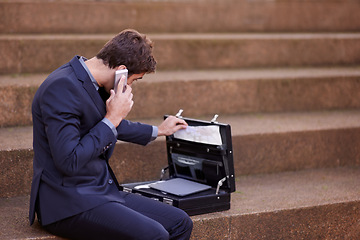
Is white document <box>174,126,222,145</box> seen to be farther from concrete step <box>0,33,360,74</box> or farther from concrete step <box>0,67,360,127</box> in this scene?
concrete step <box>0,33,360,74</box>

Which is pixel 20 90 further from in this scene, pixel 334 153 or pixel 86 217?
pixel 334 153

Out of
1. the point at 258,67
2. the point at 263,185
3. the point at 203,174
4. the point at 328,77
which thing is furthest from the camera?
the point at 258,67

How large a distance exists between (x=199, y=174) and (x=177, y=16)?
241cm

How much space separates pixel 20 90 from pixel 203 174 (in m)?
1.50

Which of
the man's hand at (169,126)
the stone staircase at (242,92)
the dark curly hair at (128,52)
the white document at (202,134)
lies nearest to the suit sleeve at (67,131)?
the dark curly hair at (128,52)

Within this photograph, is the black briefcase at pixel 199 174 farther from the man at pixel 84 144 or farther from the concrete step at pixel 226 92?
the concrete step at pixel 226 92

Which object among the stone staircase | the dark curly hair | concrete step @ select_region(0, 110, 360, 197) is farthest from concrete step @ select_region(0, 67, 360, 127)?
the dark curly hair

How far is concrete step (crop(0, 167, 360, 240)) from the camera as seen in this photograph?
3035mm

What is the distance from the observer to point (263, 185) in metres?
3.67

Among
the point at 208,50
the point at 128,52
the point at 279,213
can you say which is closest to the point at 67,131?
the point at 128,52

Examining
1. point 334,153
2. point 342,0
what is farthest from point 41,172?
point 342,0

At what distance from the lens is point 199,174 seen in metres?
3.19

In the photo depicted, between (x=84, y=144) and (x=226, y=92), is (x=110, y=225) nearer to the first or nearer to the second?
(x=84, y=144)

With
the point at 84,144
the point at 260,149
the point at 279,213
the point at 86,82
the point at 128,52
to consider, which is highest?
the point at 128,52
